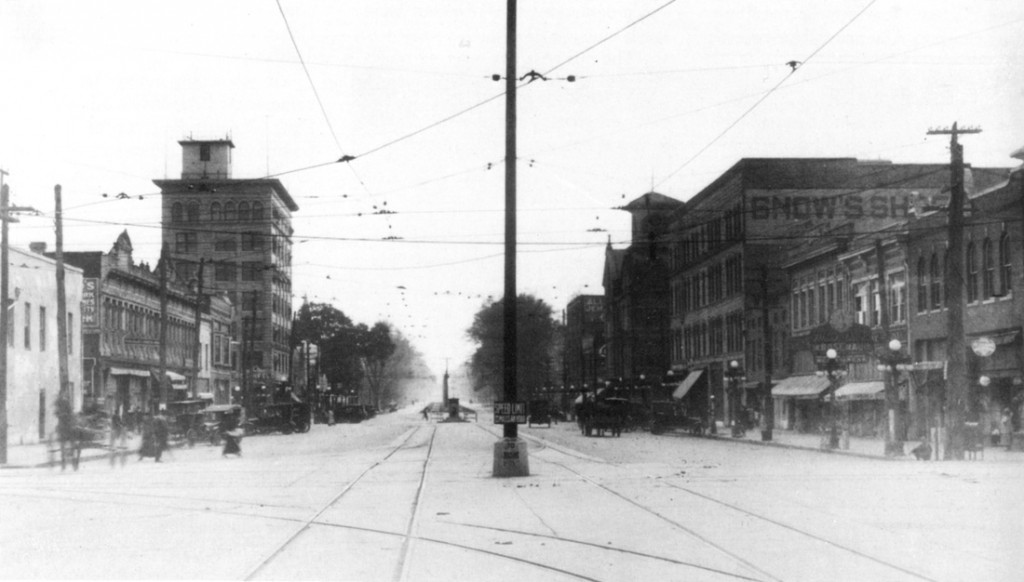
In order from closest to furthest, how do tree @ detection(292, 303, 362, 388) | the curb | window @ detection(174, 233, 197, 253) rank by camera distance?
the curb → window @ detection(174, 233, 197, 253) → tree @ detection(292, 303, 362, 388)

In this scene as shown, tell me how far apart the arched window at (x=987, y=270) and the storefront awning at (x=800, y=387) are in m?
14.5

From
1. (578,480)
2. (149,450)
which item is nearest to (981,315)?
(578,480)

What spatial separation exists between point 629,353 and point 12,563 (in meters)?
92.7

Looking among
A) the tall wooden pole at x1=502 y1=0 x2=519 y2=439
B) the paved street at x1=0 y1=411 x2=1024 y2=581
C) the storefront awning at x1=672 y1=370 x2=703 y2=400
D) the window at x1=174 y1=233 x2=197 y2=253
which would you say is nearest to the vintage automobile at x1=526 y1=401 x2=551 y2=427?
the storefront awning at x1=672 y1=370 x2=703 y2=400

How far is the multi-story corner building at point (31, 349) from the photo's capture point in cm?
4638

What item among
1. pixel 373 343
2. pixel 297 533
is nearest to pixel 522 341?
pixel 373 343

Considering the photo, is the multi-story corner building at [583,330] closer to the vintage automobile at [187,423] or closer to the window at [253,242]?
the window at [253,242]

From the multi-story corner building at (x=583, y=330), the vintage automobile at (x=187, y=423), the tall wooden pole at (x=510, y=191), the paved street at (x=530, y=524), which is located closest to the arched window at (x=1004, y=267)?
the paved street at (x=530, y=524)

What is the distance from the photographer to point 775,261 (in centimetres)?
7006

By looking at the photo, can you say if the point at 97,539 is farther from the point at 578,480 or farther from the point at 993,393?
the point at 993,393

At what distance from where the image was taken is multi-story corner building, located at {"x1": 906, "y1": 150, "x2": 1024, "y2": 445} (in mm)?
37062

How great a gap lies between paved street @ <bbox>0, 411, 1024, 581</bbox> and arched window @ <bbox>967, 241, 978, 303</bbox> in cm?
1376

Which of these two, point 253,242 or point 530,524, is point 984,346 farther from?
point 253,242

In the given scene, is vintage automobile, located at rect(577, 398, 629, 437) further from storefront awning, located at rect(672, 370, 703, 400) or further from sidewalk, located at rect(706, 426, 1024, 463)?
storefront awning, located at rect(672, 370, 703, 400)
